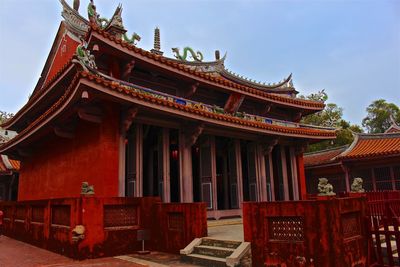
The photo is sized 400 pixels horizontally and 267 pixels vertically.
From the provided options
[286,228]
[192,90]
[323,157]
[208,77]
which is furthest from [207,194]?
[323,157]

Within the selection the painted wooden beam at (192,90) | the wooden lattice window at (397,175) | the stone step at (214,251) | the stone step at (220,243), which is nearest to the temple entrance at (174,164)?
the painted wooden beam at (192,90)

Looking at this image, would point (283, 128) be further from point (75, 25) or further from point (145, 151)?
point (75, 25)

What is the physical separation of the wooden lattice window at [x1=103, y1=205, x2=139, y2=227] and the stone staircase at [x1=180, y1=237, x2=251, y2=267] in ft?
5.89

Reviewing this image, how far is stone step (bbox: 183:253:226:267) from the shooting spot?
271 inches

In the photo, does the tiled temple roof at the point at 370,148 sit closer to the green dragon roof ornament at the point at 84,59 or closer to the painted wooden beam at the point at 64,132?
the painted wooden beam at the point at 64,132

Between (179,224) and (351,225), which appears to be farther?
(179,224)

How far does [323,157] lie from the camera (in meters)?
21.2

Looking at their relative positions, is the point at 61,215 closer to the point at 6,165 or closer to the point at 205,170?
the point at 205,170

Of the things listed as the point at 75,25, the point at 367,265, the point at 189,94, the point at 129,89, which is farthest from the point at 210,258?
the point at 75,25

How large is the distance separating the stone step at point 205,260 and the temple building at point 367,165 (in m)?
12.4

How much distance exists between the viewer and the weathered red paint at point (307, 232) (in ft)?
19.8

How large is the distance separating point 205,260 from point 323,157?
1610 centimetres

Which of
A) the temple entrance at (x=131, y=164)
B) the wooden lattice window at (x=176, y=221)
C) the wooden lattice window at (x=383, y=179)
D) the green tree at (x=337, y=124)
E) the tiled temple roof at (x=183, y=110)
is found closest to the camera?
the wooden lattice window at (x=176, y=221)

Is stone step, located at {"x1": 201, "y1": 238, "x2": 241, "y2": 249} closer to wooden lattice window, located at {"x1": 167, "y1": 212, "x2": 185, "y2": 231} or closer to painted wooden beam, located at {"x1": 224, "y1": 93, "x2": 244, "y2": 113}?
wooden lattice window, located at {"x1": 167, "y1": 212, "x2": 185, "y2": 231}
